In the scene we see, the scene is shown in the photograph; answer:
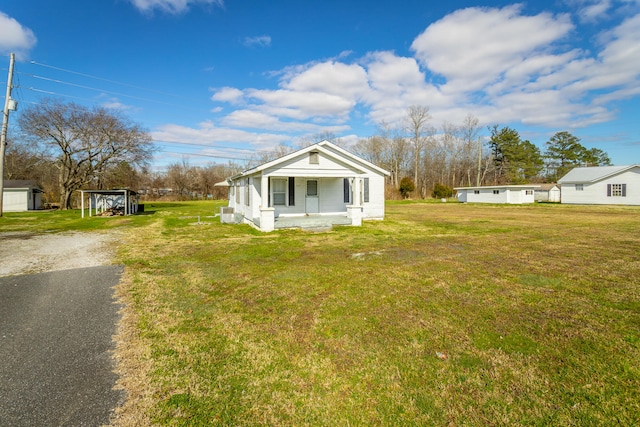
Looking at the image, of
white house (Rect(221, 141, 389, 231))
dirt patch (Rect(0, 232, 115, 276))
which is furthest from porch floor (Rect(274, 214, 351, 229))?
dirt patch (Rect(0, 232, 115, 276))

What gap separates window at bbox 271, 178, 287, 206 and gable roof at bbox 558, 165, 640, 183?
33775mm

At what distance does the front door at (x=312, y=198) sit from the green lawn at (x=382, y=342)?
26.8ft

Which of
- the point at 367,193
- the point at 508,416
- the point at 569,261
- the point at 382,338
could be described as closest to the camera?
the point at 508,416

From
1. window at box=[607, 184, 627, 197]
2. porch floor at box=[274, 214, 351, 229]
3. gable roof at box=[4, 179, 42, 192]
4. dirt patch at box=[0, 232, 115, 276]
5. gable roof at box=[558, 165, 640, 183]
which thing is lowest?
dirt patch at box=[0, 232, 115, 276]

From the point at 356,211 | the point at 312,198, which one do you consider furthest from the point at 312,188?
the point at 356,211

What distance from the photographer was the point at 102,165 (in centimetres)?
2977

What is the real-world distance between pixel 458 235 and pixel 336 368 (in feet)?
33.1

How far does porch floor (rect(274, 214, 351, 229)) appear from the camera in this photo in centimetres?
1320

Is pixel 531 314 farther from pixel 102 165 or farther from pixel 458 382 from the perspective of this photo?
pixel 102 165

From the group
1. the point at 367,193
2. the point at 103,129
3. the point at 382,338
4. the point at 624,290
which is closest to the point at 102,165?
the point at 103,129

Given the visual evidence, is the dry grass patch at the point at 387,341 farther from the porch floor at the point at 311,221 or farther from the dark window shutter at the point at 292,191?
the dark window shutter at the point at 292,191

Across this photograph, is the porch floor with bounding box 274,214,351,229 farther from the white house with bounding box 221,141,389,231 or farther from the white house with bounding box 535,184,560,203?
the white house with bounding box 535,184,560,203

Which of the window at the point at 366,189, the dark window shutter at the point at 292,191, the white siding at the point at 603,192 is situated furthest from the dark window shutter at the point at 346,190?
the white siding at the point at 603,192

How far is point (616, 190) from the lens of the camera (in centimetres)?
2961
